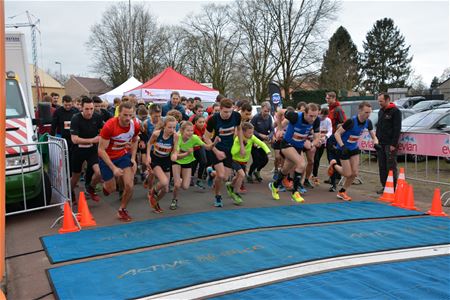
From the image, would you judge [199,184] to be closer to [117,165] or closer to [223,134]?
[223,134]

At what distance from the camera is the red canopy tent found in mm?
18578

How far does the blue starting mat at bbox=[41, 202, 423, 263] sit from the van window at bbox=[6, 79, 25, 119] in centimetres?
297

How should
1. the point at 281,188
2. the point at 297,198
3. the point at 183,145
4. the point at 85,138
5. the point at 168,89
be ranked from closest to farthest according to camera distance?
1. the point at 183,145
2. the point at 85,138
3. the point at 297,198
4. the point at 281,188
5. the point at 168,89

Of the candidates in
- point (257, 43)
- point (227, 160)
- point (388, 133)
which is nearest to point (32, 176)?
point (227, 160)

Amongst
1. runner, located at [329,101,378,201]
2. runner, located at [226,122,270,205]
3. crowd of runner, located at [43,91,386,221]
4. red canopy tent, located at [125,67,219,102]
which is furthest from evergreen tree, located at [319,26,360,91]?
runner, located at [226,122,270,205]

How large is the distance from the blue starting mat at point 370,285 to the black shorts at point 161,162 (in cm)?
381

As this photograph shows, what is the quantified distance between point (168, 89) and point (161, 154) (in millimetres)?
11980

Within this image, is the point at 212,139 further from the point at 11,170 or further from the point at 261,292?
the point at 261,292

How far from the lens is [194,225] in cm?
648

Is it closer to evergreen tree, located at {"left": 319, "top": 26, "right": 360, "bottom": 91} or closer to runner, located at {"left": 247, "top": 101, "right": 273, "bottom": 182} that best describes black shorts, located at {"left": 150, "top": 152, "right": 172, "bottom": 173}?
runner, located at {"left": 247, "top": 101, "right": 273, "bottom": 182}

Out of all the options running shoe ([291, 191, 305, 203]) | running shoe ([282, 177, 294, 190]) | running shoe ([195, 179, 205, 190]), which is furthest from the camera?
running shoe ([195, 179, 205, 190])

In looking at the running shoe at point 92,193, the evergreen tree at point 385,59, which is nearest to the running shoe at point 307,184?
the running shoe at point 92,193

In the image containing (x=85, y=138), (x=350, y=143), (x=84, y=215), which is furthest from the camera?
(x=350, y=143)

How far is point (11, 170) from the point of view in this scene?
6805 mm
